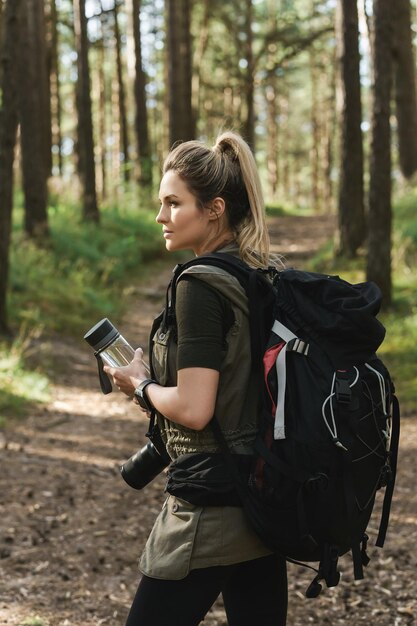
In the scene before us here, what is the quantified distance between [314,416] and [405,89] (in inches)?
705

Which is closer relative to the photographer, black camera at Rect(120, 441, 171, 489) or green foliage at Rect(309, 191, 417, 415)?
black camera at Rect(120, 441, 171, 489)

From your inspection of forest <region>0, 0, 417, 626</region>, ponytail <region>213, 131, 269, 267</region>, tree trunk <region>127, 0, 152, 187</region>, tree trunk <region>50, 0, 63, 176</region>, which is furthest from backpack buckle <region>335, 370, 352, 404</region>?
tree trunk <region>50, 0, 63, 176</region>

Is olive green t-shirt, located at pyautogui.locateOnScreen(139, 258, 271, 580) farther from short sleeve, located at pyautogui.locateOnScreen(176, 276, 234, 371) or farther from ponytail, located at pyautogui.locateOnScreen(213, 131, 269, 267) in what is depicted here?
ponytail, located at pyautogui.locateOnScreen(213, 131, 269, 267)

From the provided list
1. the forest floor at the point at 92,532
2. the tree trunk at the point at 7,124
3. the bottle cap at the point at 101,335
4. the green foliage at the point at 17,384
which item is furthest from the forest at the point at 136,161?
the forest floor at the point at 92,532

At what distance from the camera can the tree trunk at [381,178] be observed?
11.1 m

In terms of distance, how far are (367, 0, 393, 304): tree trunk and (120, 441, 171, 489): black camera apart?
29.1 feet

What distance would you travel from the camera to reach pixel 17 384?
29.6 ft

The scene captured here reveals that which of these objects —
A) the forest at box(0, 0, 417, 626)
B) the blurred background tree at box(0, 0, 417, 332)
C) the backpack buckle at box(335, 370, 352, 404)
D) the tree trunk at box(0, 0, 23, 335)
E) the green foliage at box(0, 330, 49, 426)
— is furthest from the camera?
the blurred background tree at box(0, 0, 417, 332)

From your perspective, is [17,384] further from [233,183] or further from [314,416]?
[314,416]

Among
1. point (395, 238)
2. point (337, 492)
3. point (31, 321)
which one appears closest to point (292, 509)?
point (337, 492)

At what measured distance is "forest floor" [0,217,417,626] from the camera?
14.9 ft

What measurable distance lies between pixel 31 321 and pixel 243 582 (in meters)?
9.12

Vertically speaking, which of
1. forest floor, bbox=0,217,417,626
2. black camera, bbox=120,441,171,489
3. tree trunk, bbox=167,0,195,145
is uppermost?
tree trunk, bbox=167,0,195,145

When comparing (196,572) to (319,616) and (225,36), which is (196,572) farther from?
(225,36)
